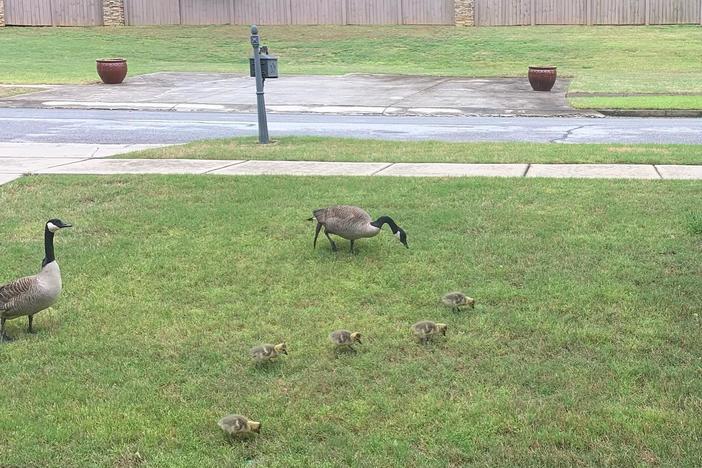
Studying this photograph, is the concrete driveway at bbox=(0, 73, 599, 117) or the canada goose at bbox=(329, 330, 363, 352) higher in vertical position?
the concrete driveway at bbox=(0, 73, 599, 117)

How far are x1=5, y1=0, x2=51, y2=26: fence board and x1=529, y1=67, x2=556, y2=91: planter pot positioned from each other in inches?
1323

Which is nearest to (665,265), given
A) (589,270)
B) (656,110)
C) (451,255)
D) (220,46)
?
(589,270)

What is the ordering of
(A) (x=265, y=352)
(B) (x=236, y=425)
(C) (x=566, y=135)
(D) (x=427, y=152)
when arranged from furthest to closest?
(C) (x=566, y=135), (D) (x=427, y=152), (A) (x=265, y=352), (B) (x=236, y=425)

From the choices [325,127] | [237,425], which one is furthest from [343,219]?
[325,127]

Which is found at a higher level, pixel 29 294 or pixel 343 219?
pixel 343 219

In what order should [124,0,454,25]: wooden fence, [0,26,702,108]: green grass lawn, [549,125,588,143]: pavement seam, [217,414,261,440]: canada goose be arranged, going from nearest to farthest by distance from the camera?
1. [217,414,261,440]: canada goose
2. [549,125,588,143]: pavement seam
3. [0,26,702,108]: green grass lawn
4. [124,0,454,25]: wooden fence

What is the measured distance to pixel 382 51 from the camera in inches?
1608

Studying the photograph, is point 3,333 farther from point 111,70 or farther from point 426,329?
point 111,70

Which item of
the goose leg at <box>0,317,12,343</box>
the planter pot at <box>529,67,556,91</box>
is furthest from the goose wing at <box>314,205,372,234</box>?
the planter pot at <box>529,67,556,91</box>

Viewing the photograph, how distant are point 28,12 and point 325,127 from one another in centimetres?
3749

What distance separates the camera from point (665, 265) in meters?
7.10

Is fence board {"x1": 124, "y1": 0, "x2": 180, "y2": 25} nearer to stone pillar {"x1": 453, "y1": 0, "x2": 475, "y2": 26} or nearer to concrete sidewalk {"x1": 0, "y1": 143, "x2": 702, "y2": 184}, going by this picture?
stone pillar {"x1": 453, "y1": 0, "x2": 475, "y2": 26}

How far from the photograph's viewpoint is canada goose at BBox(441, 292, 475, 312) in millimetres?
6121

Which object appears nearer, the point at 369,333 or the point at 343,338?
the point at 343,338
